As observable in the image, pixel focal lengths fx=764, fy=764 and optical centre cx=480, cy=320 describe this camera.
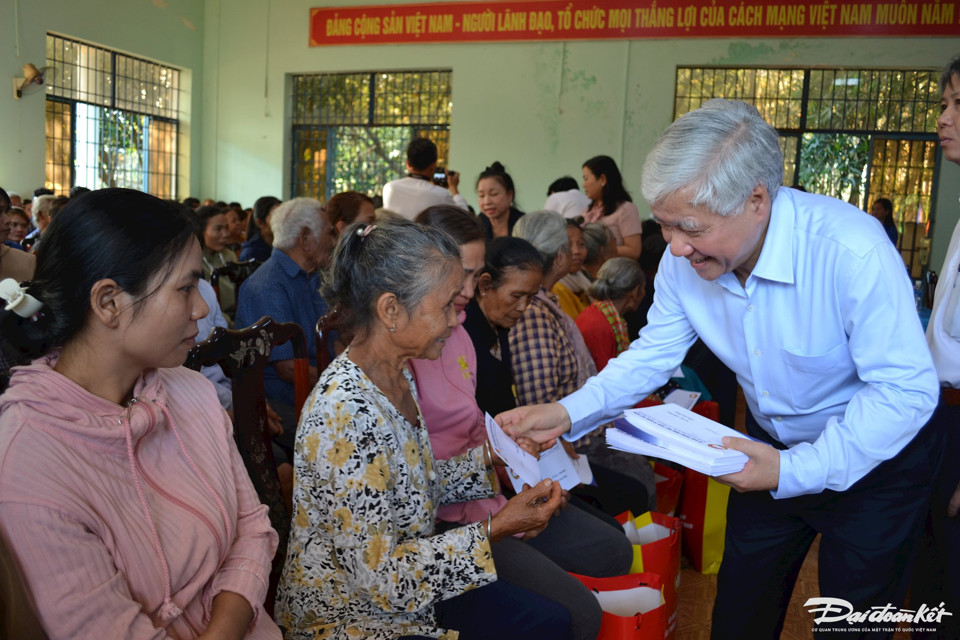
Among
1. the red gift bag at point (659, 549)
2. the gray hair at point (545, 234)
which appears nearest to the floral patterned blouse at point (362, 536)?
the red gift bag at point (659, 549)

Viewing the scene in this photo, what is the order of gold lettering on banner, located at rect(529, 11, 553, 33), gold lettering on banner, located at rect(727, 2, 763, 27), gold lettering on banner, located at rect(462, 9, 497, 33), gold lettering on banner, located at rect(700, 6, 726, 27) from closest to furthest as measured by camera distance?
gold lettering on banner, located at rect(727, 2, 763, 27), gold lettering on banner, located at rect(700, 6, 726, 27), gold lettering on banner, located at rect(529, 11, 553, 33), gold lettering on banner, located at rect(462, 9, 497, 33)

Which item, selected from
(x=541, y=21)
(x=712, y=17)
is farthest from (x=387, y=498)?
(x=541, y=21)

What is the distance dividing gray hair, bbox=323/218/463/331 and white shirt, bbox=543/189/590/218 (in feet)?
12.7

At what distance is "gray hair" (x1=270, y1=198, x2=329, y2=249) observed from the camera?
3488 mm

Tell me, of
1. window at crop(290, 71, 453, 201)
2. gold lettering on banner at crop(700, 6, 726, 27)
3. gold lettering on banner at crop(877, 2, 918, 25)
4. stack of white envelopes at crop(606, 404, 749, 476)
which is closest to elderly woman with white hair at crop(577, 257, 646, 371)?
stack of white envelopes at crop(606, 404, 749, 476)

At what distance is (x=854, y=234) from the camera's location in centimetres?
145

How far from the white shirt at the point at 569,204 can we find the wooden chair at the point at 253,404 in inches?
152

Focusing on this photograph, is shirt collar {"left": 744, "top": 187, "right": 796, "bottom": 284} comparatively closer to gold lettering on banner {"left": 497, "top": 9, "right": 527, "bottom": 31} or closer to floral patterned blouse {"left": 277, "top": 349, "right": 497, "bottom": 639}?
floral patterned blouse {"left": 277, "top": 349, "right": 497, "bottom": 639}

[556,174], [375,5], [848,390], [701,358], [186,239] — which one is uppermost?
[375,5]

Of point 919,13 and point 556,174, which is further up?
point 919,13

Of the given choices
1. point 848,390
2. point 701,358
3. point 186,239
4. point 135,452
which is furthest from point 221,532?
point 701,358

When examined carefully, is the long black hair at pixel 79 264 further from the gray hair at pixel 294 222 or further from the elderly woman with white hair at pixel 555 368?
the gray hair at pixel 294 222

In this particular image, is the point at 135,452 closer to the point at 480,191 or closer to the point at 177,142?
the point at 480,191

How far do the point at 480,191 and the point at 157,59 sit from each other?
27.6 feet
